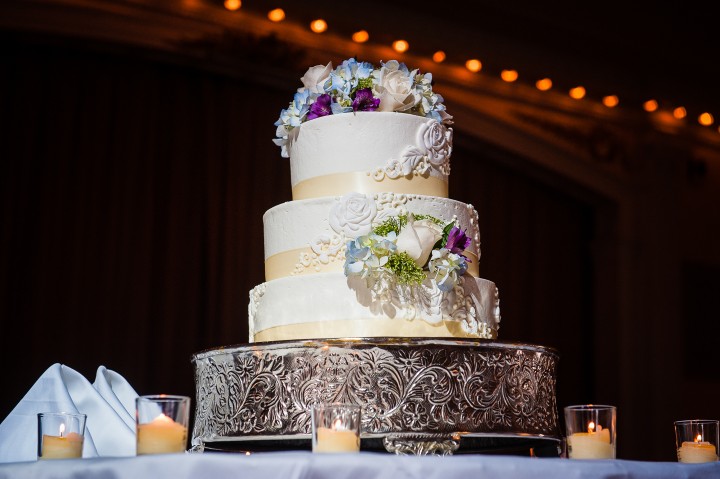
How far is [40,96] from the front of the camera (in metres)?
6.82

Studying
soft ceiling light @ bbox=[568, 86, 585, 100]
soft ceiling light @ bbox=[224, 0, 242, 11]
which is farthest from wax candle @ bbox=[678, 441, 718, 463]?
soft ceiling light @ bbox=[568, 86, 585, 100]

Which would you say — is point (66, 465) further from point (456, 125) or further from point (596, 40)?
point (596, 40)

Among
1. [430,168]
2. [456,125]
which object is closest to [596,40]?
[456,125]

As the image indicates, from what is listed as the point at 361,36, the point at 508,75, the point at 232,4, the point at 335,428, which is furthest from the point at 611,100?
the point at 335,428

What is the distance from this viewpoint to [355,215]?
2609mm

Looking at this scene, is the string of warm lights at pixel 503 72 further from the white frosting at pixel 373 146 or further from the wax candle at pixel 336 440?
the wax candle at pixel 336 440

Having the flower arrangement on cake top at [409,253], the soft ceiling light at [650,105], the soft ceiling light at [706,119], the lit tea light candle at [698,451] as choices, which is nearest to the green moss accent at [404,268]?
the flower arrangement on cake top at [409,253]

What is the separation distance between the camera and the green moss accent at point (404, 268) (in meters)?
2.45

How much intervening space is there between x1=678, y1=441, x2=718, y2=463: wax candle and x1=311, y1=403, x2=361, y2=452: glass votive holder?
0.85 meters

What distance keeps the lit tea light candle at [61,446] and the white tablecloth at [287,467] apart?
0.70 feet

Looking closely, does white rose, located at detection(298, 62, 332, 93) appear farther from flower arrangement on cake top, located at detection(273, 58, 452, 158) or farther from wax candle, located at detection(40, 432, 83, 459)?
wax candle, located at detection(40, 432, 83, 459)

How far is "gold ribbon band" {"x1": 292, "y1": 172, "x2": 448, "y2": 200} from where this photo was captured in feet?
9.00

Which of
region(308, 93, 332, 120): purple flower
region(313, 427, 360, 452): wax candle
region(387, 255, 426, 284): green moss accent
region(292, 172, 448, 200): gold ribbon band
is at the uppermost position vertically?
region(308, 93, 332, 120): purple flower

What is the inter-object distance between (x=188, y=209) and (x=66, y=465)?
18.2 ft
